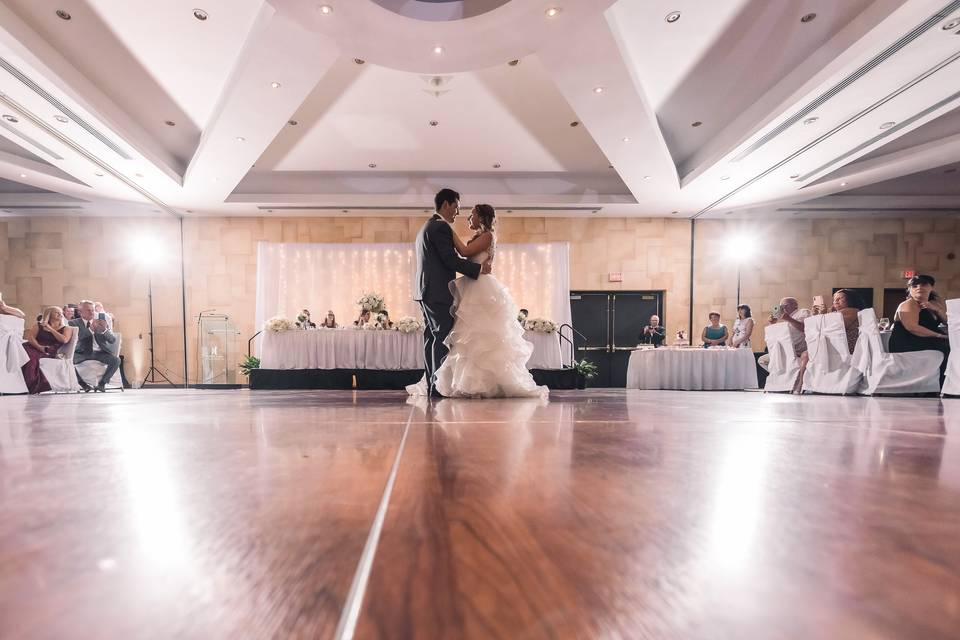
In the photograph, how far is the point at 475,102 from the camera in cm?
602

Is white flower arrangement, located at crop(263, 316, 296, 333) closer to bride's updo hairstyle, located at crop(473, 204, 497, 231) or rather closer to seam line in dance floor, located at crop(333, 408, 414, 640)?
bride's updo hairstyle, located at crop(473, 204, 497, 231)

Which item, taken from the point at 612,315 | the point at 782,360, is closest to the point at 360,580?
the point at 782,360

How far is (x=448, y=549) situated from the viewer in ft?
A: 1.09

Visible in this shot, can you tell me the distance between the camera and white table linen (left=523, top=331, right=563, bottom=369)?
6.14 m

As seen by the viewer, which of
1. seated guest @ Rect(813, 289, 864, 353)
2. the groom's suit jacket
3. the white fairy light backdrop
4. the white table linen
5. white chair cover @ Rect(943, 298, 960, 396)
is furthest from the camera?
the white fairy light backdrop

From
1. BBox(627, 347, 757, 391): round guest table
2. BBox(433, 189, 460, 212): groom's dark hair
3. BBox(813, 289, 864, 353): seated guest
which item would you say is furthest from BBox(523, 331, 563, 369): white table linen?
BBox(433, 189, 460, 212): groom's dark hair

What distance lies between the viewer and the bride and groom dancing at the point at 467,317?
2.62 meters

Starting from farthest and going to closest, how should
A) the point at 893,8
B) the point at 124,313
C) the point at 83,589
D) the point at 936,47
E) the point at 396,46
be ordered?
the point at 124,313 → the point at 396,46 → the point at 936,47 → the point at 893,8 → the point at 83,589

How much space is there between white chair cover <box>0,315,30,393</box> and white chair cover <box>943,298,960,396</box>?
812 centimetres

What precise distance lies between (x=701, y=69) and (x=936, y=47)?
1.93 meters

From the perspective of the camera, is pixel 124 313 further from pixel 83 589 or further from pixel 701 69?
pixel 83 589

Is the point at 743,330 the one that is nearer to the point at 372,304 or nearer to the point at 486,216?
the point at 372,304

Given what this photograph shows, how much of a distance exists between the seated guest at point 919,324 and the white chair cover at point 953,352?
0.16 m

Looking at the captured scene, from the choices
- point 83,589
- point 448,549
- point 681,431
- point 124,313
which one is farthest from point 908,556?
point 124,313
